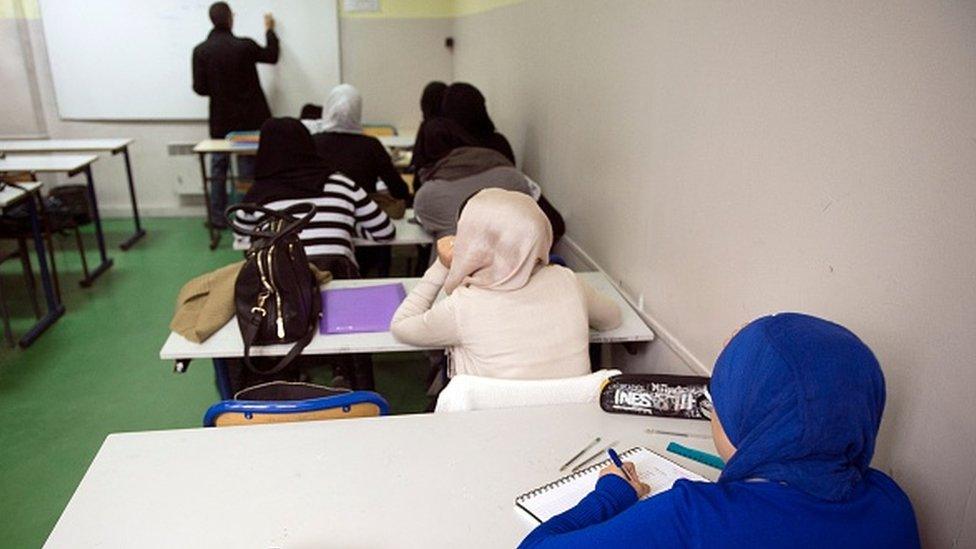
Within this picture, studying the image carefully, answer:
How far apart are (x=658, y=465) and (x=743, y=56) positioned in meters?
1.01

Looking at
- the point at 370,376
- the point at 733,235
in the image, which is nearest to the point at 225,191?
the point at 370,376

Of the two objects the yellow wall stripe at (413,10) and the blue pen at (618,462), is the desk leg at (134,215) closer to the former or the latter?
the yellow wall stripe at (413,10)

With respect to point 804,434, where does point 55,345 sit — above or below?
below

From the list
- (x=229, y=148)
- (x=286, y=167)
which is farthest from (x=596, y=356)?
(x=229, y=148)

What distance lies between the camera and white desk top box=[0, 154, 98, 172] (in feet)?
13.1

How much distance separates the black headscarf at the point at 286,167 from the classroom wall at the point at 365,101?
10.5ft

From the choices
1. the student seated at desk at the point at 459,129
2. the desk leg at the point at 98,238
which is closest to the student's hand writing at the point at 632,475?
the student seated at desk at the point at 459,129

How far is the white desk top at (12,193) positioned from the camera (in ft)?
10.8

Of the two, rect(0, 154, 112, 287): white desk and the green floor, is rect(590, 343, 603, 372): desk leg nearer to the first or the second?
the green floor

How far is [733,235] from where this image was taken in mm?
1718

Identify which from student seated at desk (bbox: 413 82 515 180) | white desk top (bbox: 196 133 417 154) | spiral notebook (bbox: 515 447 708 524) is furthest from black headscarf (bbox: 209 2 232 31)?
spiral notebook (bbox: 515 447 708 524)

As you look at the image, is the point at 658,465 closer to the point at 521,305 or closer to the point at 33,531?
the point at 521,305

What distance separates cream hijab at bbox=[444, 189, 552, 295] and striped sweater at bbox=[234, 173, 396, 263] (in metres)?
1.00

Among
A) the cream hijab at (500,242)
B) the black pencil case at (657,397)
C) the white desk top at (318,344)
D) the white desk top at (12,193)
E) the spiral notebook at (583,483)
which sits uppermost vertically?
the cream hijab at (500,242)
